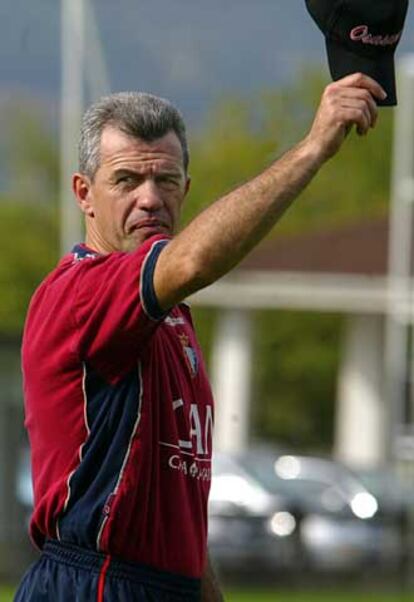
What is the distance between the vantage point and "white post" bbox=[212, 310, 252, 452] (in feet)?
89.5

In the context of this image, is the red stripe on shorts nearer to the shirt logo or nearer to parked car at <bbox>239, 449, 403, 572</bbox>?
the shirt logo

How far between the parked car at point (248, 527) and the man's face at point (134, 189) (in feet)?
49.1

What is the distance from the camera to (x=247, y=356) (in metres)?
29.9

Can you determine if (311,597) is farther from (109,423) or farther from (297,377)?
(297,377)

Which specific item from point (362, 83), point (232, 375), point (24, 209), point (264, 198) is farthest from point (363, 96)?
point (232, 375)

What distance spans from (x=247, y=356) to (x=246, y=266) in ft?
4.54

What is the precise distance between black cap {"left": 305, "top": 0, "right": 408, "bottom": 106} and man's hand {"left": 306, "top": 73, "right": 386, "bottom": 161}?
0.12 ft

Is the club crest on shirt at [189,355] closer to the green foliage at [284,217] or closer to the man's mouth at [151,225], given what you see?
the man's mouth at [151,225]

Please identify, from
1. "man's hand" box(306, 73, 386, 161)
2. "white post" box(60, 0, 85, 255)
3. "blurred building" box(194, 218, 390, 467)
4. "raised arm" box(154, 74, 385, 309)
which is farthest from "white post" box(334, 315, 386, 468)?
"man's hand" box(306, 73, 386, 161)

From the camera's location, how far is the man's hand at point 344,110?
14.9 feet

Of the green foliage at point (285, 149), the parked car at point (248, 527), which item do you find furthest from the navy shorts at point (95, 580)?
the green foliage at point (285, 149)

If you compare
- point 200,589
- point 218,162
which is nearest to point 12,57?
point 218,162

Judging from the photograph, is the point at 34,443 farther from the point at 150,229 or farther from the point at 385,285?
the point at 385,285

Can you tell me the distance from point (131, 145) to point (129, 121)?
0.23ft
